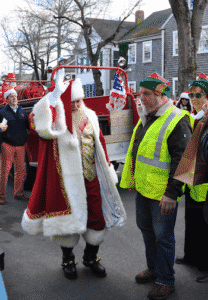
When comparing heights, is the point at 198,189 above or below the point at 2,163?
above

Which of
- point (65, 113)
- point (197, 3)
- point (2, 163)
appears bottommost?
point (2, 163)

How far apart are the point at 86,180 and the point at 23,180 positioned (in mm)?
3343

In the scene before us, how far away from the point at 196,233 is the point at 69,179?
4.51 ft

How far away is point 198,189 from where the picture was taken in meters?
3.09

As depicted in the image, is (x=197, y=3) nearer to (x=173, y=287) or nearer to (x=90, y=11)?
(x=173, y=287)

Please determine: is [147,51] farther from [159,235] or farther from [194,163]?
[194,163]

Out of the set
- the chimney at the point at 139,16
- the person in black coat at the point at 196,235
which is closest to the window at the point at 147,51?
the chimney at the point at 139,16

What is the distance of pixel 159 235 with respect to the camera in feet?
9.27

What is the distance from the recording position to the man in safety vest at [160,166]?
2.68 metres

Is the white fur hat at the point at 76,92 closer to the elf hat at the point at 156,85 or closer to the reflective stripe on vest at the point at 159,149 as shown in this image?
the elf hat at the point at 156,85

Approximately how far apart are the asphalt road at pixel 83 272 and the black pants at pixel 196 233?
0.42 feet

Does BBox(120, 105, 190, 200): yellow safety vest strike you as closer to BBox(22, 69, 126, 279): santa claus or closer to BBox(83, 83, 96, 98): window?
Answer: BBox(22, 69, 126, 279): santa claus

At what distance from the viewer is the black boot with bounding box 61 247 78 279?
130 inches

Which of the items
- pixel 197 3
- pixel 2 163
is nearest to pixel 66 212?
pixel 2 163
